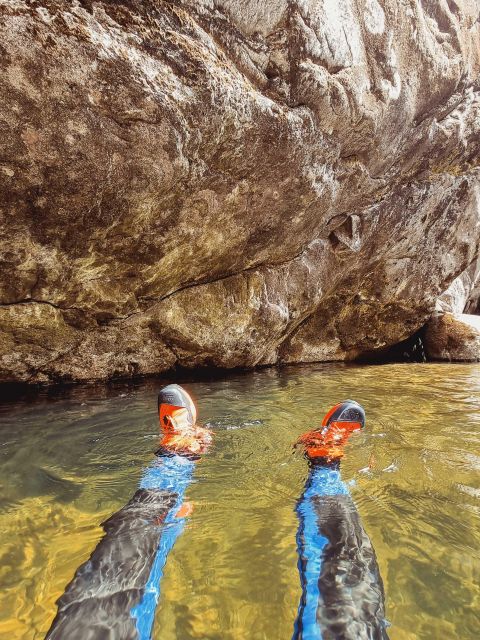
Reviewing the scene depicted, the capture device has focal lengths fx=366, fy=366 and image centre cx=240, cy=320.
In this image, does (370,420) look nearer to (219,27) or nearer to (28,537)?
(28,537)

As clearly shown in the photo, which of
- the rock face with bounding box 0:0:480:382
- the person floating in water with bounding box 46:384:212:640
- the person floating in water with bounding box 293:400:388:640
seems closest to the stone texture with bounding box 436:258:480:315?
the rock face with bounding box 0:0:480:382

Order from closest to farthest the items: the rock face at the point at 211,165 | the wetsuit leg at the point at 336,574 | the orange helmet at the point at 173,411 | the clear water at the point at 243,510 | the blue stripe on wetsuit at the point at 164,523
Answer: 1. the wetsuit leg at the point at 336,574
2. the blue stripe on wetsuit at the point at 164,523
3. the clear water at the point at 243,510
4. the orange helmet at the point at 173,411
5. the rock face at the point at 211,165

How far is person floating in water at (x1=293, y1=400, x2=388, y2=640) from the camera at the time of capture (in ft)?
6.57

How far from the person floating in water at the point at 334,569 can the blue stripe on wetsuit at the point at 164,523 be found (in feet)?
2.82

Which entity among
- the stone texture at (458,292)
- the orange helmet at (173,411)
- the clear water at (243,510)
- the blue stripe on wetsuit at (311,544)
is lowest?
the clear water at (243,510)

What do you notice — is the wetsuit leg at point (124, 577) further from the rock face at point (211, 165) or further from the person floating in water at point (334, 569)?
the rock face at point (211, 165)

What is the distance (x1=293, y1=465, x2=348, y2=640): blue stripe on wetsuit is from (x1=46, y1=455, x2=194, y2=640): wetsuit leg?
0.89 meters

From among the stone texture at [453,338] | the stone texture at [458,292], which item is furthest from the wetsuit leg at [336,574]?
the stone texture at [458,292]

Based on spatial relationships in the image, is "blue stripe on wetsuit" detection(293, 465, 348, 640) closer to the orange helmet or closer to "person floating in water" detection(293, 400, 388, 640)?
"person floating in water" detection(293, 400, 388, 640)

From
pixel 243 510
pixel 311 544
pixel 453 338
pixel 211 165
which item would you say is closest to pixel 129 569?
pixel 243 510

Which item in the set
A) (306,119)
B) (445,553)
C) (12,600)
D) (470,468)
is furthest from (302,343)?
(12,600)

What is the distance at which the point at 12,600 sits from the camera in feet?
7.57

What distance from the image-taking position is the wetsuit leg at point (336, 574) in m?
2.00

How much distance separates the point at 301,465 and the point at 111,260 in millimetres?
4800
